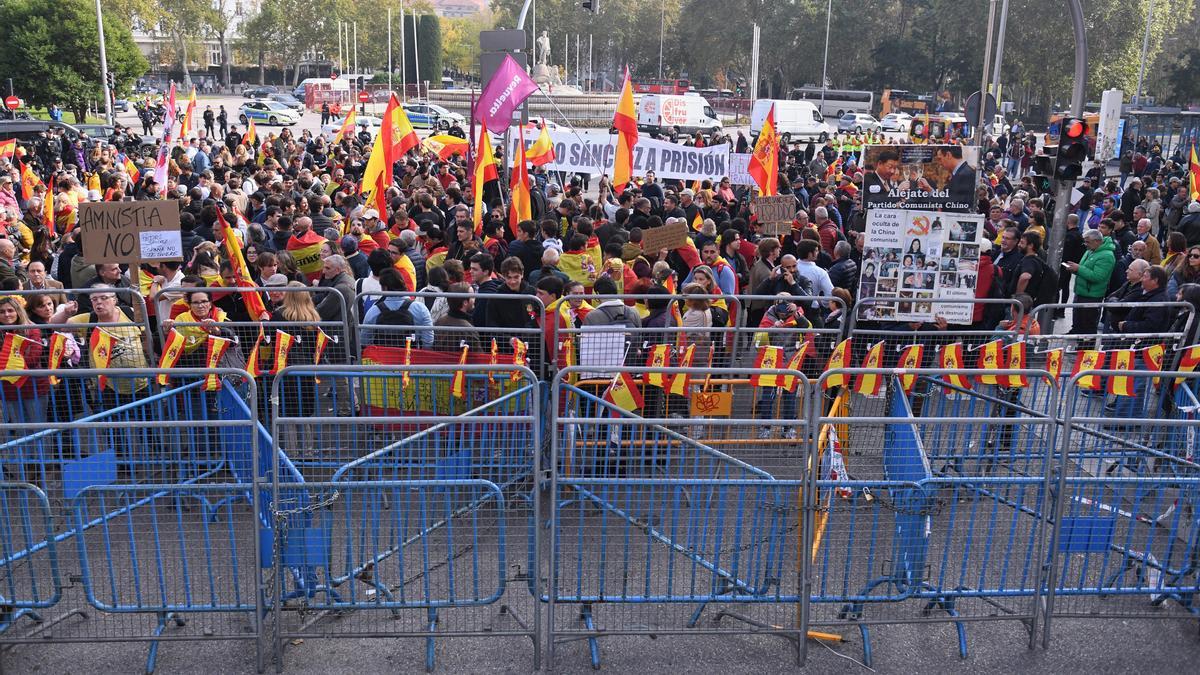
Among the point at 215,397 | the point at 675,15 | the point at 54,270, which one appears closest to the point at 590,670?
the point at 215,397

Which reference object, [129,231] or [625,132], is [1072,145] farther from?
[129,231]

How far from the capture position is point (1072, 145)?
13.3m

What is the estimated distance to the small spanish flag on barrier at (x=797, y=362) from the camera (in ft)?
23.3

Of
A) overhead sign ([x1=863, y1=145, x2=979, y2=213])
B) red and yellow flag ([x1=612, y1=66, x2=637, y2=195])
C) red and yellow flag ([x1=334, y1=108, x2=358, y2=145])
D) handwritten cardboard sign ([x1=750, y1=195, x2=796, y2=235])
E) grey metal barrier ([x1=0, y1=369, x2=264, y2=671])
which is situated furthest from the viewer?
red and yellow flag ([x1=334, y1=108, x2=358, y2=145])

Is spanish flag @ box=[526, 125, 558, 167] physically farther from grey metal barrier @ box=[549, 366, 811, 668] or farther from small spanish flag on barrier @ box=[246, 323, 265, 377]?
grey metal barrier @ box=[549, 366, 811, 668]

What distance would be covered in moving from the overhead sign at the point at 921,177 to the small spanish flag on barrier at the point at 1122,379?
2056 millimetres

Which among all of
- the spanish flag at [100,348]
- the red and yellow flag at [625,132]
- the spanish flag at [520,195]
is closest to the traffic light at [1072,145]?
the red and yellow flag at [625,132]

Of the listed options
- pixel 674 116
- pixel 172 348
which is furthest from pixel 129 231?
pixel 674 116

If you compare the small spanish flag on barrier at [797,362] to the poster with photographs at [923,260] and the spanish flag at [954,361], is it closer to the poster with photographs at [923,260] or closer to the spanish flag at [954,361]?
the spanish flag at [954,361]

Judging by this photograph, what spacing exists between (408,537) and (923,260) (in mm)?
5630

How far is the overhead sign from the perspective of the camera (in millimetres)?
9355

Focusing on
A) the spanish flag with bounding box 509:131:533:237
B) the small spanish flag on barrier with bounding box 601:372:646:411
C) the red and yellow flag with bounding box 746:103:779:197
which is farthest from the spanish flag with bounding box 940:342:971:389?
the spanish flag with bounding box 509:131:533:237

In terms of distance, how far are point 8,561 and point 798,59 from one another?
7521cm

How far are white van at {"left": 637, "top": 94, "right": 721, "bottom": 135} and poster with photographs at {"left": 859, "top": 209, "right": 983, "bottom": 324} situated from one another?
33834 mm
